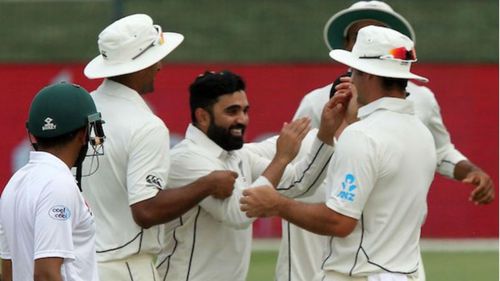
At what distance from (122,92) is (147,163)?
1.50ft

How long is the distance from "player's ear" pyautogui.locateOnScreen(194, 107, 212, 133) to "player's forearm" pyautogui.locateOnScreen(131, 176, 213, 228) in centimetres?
46

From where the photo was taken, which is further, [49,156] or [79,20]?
→ [79,20]

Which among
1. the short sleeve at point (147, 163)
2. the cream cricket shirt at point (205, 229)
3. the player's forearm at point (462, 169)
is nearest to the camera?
the short sleeve at point (147, 163)

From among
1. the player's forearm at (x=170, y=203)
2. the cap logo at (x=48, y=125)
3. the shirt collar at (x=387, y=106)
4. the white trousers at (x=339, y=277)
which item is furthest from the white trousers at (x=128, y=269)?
the cap logo at (x=48, y=125)

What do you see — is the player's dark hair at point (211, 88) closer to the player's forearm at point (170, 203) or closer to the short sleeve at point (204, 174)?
the short sleeve at point (204, 174)

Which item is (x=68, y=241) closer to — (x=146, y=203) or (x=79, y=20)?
(x=146, y=203)

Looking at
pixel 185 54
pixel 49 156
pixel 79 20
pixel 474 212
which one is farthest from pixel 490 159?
pixel 49 156

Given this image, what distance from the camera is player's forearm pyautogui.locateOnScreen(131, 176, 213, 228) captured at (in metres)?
5.90

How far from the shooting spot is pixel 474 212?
13.8 metres

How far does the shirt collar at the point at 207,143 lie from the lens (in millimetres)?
6422

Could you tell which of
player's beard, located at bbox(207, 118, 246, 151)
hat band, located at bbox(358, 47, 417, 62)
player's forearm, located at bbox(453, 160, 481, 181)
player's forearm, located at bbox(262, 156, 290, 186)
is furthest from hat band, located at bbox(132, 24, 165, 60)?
player's forearm, located at bbox(453, 160, 481, 181)

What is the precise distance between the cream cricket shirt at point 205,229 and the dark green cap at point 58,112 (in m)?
1.41

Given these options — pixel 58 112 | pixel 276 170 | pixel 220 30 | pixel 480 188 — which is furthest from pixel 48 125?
pixel 220 30

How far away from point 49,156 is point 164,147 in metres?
1.27
